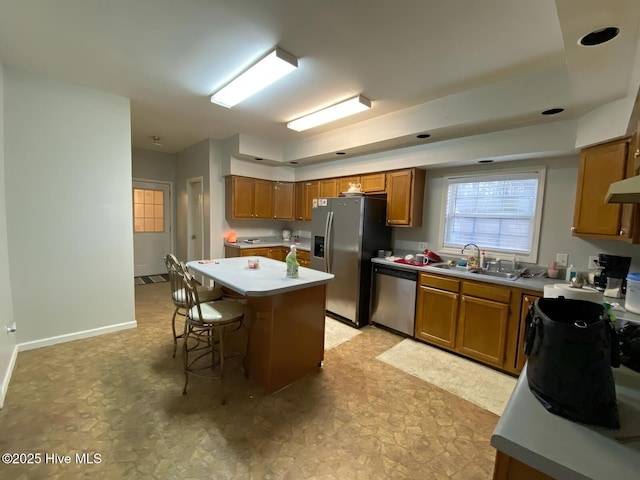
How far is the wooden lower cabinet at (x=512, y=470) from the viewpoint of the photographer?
724mm

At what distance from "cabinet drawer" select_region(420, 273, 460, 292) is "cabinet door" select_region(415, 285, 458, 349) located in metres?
0.04

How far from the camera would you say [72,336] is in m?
3.04

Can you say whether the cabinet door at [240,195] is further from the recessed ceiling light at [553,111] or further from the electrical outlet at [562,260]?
the electrical outlet at [562,260]

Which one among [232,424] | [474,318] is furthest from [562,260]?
[232,424]

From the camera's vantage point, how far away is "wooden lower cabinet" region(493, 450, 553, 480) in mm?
724

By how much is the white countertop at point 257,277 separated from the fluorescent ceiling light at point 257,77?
173 cm

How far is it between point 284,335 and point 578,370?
1.87m

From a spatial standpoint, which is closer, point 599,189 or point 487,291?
point 599,189

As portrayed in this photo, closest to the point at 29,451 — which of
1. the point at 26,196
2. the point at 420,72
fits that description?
the point at 26,196

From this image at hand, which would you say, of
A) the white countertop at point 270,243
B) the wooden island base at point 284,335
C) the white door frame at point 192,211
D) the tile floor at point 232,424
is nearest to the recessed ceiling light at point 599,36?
the wooden island base at point 284,335

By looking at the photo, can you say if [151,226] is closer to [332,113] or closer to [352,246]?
[352,246]

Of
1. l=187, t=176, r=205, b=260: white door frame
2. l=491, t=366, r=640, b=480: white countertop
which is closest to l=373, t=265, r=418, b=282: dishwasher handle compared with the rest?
l=491, t=366, r=640, b=480: white countertop

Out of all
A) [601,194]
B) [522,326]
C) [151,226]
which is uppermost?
[601,194]

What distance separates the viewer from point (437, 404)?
2246mm
